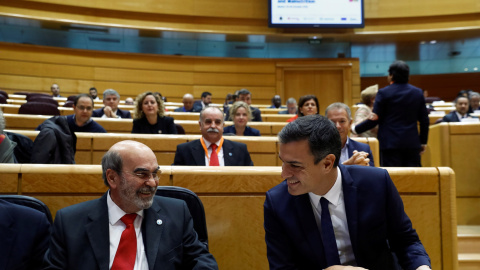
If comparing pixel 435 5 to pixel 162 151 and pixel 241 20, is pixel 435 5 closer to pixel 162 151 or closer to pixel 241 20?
pixel 241 20

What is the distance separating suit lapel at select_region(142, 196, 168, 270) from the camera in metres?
1.56

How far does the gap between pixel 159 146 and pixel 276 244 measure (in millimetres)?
2081

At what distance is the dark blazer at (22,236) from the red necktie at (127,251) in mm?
278

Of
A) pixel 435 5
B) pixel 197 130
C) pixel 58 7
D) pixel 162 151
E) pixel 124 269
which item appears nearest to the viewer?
pixel 124 269

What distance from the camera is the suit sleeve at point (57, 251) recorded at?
58.4 inches

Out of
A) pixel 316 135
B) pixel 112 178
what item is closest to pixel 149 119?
pixel 112 178

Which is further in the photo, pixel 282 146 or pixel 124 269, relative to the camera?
pixel 124 269

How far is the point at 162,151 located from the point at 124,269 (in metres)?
1.93

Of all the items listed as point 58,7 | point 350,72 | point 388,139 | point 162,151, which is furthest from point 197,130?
point 350,72

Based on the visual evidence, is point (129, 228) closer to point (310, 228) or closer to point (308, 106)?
point (310, 228)

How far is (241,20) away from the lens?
10641mm

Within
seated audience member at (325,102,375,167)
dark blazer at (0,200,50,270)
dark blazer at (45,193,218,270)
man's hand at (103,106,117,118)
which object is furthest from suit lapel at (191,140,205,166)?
man's hand at (103,106,117,118)

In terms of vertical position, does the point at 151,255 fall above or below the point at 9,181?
below

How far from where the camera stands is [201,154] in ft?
10.3
